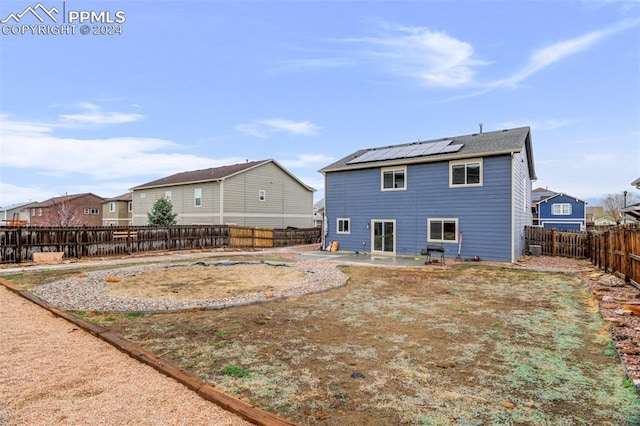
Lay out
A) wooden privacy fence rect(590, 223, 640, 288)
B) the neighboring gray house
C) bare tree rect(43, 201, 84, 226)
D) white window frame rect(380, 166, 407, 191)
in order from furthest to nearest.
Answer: bare tree rect(43, 201, 84, 226) < the neighboring gray house < white window frame rect(380, 166, 407, 191) < wooden privacy fence rect(590, 223, 640, 288)

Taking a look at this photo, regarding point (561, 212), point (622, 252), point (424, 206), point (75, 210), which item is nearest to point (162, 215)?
point (424, 206)

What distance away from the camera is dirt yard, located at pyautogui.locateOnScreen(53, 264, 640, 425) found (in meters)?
3.29

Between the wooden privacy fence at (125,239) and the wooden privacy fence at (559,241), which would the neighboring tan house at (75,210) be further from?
the wooden privacy fence at (559,241)

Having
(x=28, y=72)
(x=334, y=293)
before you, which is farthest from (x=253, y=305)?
(x=28, y=72)

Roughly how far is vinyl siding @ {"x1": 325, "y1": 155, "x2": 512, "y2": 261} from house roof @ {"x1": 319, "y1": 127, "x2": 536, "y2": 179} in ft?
1.27

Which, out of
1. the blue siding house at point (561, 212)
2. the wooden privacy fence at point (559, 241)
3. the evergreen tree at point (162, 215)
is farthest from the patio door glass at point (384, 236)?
the blue siding house at point (561, 212)

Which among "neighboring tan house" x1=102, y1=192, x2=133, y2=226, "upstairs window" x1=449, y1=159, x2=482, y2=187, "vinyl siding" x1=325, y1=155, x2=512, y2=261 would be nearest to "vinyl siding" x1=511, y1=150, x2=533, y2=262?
"vinyl siding" x1=325, y1=155, x2=512, y2=261

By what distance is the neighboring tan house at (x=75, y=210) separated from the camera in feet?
153

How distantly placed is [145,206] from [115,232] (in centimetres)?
1773

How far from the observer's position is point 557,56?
14.8m

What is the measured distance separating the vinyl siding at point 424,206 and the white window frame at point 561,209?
34.3m

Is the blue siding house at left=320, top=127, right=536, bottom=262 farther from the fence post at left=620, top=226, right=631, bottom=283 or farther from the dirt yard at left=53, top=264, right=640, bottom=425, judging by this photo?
the dirt yard at left=53, top=264, right=640, bottom=425

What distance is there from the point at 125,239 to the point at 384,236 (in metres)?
15.2

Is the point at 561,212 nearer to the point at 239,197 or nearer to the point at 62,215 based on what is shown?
the point at 239,197
